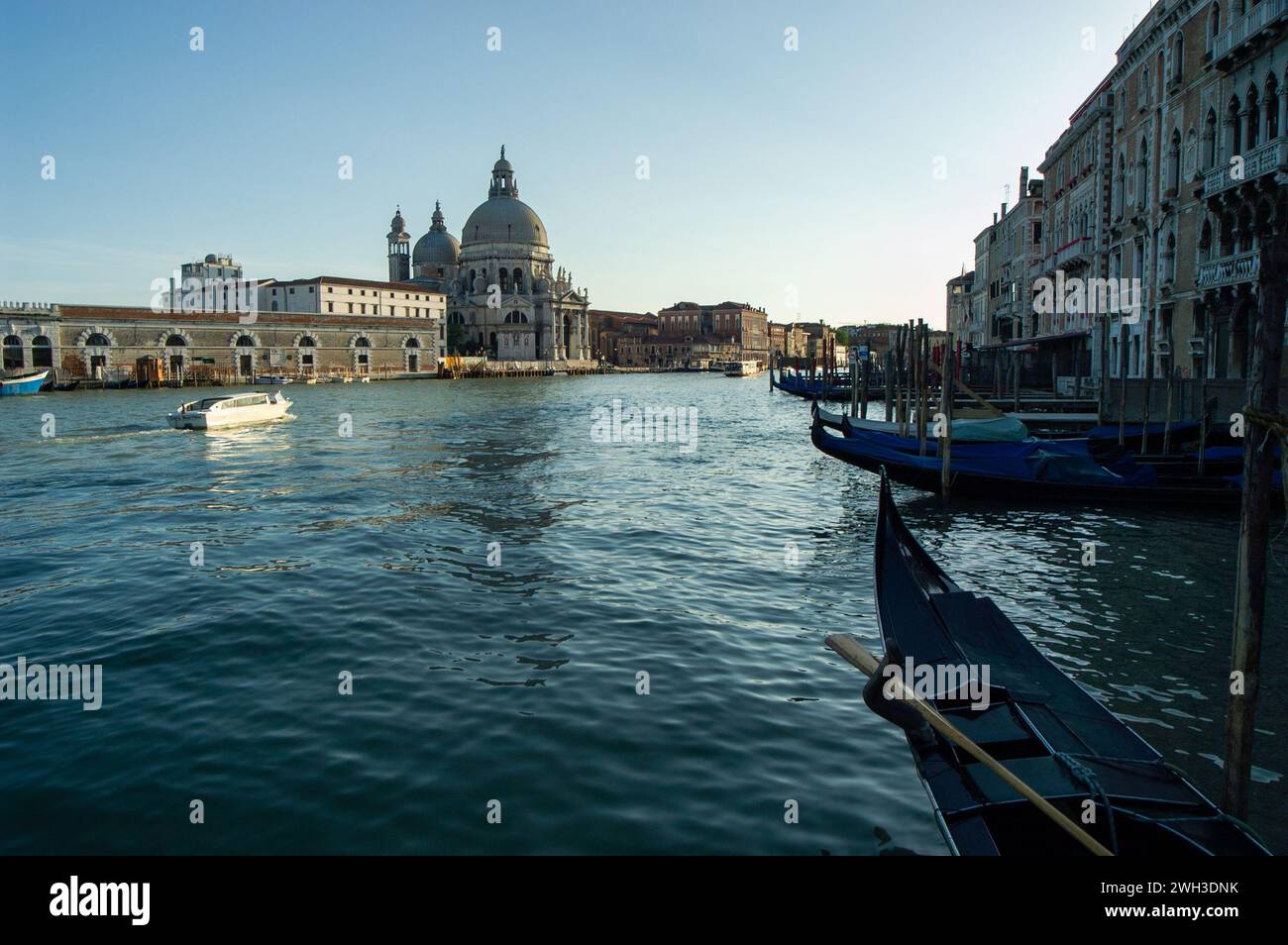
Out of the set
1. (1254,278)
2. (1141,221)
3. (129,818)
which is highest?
(1141,221)

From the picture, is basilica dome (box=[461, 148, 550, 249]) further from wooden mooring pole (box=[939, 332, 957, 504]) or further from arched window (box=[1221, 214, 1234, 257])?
wooden mooring pole (box=[939, 332, 957, 504])

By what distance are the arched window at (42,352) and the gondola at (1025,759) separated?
2349 inches

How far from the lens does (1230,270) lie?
17766 millimetres

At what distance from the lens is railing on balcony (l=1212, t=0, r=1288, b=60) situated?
52.5 ft

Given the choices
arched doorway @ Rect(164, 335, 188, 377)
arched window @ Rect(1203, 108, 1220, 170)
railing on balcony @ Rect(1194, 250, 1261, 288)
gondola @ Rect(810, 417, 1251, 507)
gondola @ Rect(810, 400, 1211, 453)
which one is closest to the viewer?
gondola @ Rect(810, 417, 1251, 507)

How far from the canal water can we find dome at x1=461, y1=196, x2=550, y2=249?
286 ft

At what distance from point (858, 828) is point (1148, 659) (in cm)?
369

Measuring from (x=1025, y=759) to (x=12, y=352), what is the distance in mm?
60874

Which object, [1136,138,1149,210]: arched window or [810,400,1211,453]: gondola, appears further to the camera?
[1136,138,1149,210]: arched window

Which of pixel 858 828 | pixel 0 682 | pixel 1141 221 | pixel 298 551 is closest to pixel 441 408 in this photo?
pixel 1141 221

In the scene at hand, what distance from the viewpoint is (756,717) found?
592cm

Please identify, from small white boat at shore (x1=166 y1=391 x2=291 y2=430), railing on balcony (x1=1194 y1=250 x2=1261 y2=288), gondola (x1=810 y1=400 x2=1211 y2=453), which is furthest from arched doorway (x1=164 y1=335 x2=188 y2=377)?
railing on balcony (x1=1194 y1=250 x2=1261 y2=288)

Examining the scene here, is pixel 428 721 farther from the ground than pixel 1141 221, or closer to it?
closer to it
